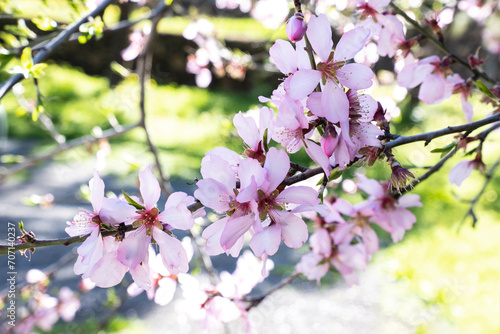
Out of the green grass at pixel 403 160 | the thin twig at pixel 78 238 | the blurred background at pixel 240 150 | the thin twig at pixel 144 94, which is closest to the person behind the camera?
the thin twig at pixel 78 238

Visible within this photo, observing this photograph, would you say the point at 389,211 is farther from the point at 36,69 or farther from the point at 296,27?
the point at 36,69

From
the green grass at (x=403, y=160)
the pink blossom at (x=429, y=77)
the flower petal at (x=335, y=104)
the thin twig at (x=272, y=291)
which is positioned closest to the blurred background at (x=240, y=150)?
the green grass at (x=403, y=160)

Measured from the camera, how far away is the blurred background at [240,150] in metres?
1.35

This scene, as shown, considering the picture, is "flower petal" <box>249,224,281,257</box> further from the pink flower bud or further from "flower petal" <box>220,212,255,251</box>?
the pink flower bud

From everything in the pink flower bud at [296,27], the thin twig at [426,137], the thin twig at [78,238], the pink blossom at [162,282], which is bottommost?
the pink blossom at [162,282]

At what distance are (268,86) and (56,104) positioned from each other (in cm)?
250

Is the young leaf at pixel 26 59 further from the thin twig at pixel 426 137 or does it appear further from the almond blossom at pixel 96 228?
the thin twig at pixel 426 137

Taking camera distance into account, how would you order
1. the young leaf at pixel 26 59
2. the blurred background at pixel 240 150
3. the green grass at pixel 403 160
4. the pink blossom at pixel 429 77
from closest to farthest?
the young leaf at pixel 26 59, the pink blossom at pixel 429 77, the blurred background at pixel 240 150, the green grass at pixel 403 160

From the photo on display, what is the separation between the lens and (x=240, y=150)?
1670mm

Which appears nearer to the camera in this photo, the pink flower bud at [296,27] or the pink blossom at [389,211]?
the pink flower bud at [296,27]

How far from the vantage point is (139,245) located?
497mm

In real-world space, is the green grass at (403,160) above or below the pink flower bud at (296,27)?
below

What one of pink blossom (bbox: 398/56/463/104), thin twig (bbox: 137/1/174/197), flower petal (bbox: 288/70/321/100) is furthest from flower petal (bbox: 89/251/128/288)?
thin twig (bbox: 137/1/174/197)

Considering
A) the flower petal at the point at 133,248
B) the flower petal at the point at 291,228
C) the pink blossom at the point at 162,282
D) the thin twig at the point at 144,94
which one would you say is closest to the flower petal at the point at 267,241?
the flower petal at the point at 291,228
